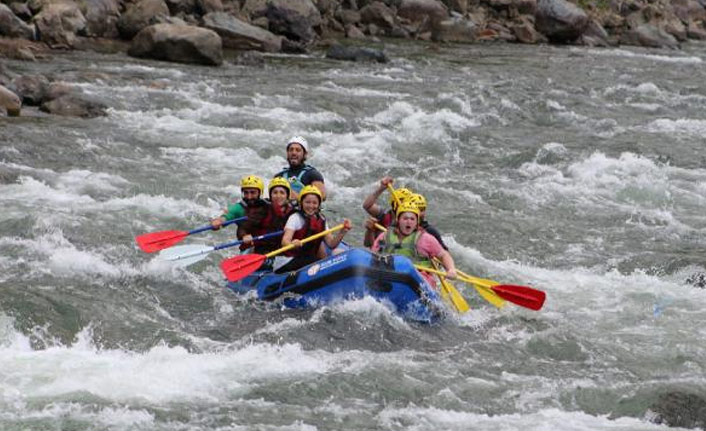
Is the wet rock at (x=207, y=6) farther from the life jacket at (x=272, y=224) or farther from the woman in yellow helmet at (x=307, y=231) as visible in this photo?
the woman in yellow helmet at (x=307, y=231)

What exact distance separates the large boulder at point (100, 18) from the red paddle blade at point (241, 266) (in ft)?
46.9

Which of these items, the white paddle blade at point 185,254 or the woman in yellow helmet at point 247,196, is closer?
the white paddle blade at point 185,254

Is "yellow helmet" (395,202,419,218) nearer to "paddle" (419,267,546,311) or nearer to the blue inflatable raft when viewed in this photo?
"paddle" (419,267,546,311)

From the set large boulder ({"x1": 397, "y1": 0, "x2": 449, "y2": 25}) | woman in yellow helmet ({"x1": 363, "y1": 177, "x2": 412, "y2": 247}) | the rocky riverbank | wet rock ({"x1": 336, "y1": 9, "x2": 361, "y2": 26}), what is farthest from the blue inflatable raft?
large boulder ({"x1": 397, "y1": 0, "x2": 449, "y2": 25})

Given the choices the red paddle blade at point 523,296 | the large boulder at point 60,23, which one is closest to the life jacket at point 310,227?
the red paddle blade at point 523,296

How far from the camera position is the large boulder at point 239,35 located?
2392 cm

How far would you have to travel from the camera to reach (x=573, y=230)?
13.0 meters

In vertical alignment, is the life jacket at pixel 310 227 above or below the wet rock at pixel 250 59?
above

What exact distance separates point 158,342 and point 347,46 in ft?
58.1

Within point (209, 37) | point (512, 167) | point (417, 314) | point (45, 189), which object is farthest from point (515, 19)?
point (417, 314)

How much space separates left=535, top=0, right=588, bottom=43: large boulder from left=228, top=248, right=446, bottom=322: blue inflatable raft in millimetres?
22411

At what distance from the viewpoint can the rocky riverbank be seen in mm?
21062

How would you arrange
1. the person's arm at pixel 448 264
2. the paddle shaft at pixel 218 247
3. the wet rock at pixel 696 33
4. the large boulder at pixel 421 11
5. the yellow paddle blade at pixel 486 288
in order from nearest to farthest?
the person's arm at pixel 448 264 → the yellow paddle blade at pixel 486 288 → the paddle shaft at pixel 218 247 → the large boulder at pixel 421 11 → the wet rock at pixel 696 33

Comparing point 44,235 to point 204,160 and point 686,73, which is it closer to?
point 204,160
